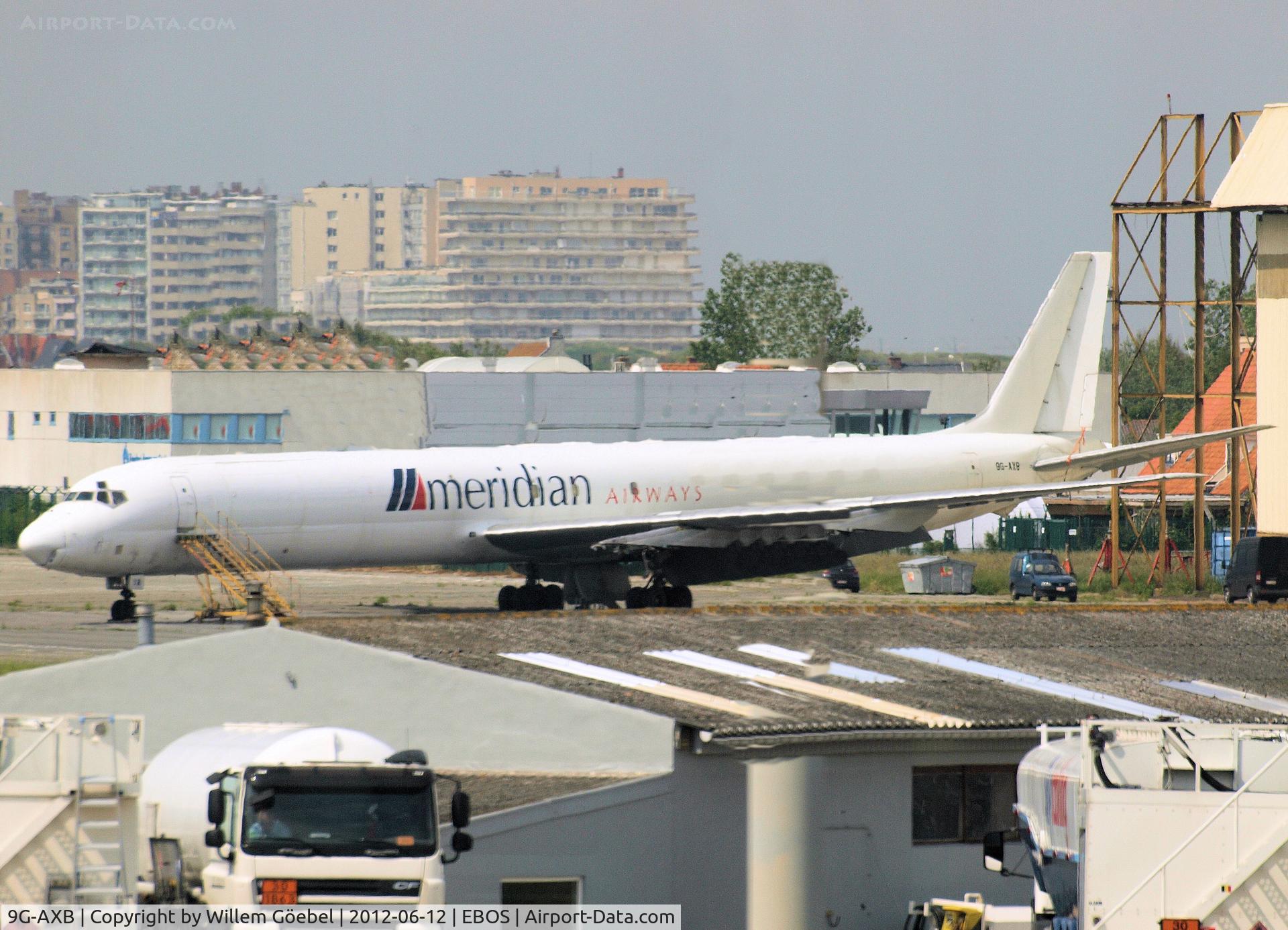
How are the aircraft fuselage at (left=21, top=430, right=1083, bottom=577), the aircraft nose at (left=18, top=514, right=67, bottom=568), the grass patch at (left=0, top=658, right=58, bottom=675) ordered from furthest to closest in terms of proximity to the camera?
the aircraft fuselage at (left=21, top=430, right=1083, bottom=577)
the aircraft nose at (left=18, top=514, right=67, bottom=568)
the grass patch at (left=0, top=658, right=58, bottom=675)

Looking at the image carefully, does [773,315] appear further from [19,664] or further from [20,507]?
[19,664]

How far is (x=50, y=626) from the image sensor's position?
49375 millimetres

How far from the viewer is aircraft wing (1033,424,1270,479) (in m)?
51.1

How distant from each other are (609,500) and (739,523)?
154 inches

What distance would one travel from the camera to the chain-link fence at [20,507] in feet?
268

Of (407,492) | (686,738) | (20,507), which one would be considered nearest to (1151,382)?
(20,507)

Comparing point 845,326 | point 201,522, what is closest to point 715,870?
point 201,522

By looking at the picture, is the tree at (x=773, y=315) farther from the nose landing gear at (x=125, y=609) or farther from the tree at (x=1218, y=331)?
the nose landing gear at (x=125, y=609)

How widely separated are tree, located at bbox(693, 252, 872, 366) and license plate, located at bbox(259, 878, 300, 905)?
151923 millimetres

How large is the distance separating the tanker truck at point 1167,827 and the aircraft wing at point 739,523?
89.3ft

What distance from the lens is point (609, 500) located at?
5009cm

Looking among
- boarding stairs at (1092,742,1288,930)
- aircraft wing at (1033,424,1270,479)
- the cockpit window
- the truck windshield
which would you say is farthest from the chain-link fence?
boarding stairs at (1092,742,1288,930)

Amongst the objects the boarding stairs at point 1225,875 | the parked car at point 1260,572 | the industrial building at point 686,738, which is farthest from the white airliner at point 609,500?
the boarding stairs at point 1225,875

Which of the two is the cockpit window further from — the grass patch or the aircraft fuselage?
the grass patch
